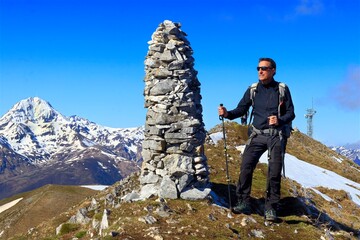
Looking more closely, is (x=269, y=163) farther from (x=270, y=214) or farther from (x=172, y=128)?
(x=172, y=128)

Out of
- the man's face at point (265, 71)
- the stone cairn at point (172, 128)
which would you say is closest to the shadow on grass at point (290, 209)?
the stone cairn at point (172, 128)

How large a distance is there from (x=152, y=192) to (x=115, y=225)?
13.0 feet

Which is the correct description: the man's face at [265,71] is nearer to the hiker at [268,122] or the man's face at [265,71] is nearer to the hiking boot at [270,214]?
the hiker at [268,122]

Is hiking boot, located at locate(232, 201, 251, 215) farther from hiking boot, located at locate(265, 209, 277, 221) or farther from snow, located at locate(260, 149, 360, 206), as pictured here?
snow, located at locate(260, 149, 360, 206)

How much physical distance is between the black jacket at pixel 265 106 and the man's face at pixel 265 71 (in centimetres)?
38

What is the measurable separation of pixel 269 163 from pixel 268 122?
5.11ft

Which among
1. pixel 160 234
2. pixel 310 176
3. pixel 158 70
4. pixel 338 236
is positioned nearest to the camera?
pixel 160 234

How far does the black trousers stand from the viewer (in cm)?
1572

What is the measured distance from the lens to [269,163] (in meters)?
15.9

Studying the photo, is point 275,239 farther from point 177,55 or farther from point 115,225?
point 177,55

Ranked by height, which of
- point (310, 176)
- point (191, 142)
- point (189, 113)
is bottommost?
point (310, 176)

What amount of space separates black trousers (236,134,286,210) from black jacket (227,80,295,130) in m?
0.54

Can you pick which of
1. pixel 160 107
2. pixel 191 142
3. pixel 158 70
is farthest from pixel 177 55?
pixel 191 142

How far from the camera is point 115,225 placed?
15.2m
